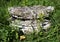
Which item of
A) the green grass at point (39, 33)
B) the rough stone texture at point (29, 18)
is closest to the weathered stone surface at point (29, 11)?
→ the rough stone texture at point (29, 18)

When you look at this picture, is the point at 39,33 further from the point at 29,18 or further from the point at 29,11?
the point at 29,11

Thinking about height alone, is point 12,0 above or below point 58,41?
above

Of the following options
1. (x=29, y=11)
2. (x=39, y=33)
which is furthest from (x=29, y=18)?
(x=39, y=33)

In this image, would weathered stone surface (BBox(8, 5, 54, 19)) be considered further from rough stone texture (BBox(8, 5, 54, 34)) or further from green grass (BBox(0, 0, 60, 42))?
green grass (BBox(0, 0, 60, 42))

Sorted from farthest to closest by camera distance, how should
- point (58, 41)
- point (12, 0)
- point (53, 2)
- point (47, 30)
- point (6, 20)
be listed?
point (12, 0), point (53, 2), point (6, 20), point (47, 30), point (58, 41)

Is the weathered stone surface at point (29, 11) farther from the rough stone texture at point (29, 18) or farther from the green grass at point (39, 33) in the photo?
the green grass at point (39, 33)

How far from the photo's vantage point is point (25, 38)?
462 centimetres

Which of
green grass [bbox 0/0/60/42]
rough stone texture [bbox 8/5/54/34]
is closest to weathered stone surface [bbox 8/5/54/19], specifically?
rough stone texture [bbox 8/5/54/34]

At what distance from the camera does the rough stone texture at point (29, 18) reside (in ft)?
15.6

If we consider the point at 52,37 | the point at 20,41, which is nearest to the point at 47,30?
the point at 52,37

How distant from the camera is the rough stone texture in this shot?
4.77 meters

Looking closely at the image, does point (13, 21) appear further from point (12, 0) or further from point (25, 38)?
point (12, 0)

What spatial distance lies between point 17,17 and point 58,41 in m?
1.17

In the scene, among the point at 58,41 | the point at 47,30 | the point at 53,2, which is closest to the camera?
the point at 58,41
